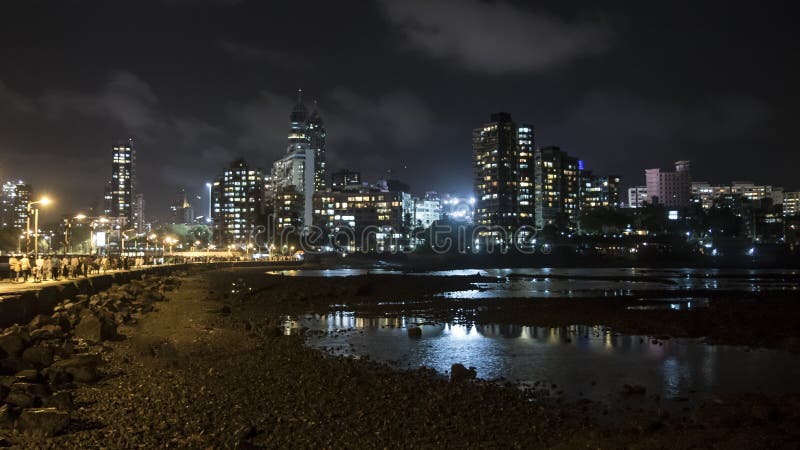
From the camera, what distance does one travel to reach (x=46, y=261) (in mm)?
44938

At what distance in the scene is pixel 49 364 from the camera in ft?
60.2

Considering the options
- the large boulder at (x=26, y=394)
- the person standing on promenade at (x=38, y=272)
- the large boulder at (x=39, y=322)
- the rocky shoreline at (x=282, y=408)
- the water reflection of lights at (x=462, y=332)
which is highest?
the person standing on promenade at (x=38, y=272)

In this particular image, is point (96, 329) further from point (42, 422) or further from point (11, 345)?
point (42, 422)

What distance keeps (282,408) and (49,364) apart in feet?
27.0

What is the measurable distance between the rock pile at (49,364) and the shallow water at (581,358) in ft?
29.6

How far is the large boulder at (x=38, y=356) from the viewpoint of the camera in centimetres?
1805

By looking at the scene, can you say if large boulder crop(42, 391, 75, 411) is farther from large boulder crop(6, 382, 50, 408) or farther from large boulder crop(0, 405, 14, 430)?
large boulder crop(0, 405, 14, 430)

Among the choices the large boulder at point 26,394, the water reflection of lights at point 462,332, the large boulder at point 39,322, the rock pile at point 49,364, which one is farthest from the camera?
the water reflection of lights at point 462,332

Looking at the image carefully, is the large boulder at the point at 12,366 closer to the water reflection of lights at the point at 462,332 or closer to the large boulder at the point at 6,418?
the large boulder at the point at 6,418

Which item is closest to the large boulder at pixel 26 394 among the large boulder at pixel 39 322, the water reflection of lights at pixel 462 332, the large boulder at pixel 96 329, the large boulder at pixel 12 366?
the large boulder at pixel 12 366

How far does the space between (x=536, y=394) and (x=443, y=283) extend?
51632mm

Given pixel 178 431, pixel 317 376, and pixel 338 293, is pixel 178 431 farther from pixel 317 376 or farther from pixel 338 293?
pixel 338 293

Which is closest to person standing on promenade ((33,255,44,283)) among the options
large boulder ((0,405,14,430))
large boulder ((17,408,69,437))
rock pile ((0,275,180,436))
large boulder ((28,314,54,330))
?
rock pile ((0,275,180,436))

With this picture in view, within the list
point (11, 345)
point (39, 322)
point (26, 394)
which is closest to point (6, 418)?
point (26, 394)
